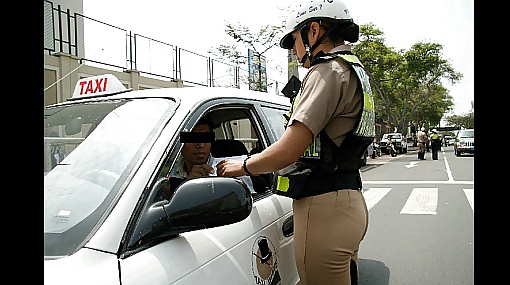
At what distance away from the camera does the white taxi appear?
132 cm

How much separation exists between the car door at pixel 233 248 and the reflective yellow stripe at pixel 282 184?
167 mm

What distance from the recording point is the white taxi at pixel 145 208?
132cm

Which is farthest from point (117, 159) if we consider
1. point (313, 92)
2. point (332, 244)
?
point (332, 244)

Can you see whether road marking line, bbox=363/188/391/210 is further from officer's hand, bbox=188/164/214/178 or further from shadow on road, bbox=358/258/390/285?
officer's hand, bbox=188/164/214/178

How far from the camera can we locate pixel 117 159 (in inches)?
64.0

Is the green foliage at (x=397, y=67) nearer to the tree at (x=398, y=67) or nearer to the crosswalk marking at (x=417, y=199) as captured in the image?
the tree at (x=398, y=67)

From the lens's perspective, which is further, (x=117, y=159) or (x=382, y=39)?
(x=382, y=39)

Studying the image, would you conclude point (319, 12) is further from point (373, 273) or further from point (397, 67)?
point (397, 67)

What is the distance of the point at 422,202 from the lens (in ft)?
28.0

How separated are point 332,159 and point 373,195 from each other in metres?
8.31

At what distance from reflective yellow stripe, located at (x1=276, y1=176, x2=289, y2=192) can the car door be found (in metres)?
0.17

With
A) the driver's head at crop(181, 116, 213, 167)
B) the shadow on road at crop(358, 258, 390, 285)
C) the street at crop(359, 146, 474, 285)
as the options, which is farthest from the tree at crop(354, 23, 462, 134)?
the driver's head at crop(181, 116, 213, 167)
